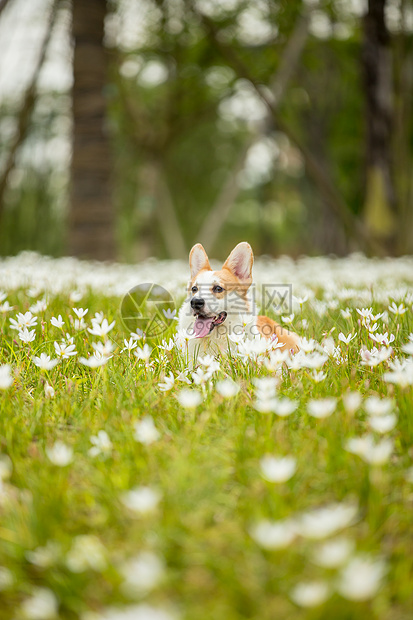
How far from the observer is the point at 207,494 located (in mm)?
1830

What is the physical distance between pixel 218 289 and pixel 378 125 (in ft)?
33.1

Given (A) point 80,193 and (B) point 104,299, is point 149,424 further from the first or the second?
(A) point 80,193

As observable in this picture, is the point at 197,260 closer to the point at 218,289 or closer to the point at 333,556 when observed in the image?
the point at 218,289

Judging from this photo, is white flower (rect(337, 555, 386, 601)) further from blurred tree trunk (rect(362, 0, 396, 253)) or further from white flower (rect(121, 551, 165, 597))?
blurred tree trunk (rect(362, 0, 396, 253))

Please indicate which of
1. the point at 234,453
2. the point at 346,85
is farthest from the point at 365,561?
the point at 346,85

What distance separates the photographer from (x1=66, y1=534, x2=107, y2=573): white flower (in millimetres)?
1503

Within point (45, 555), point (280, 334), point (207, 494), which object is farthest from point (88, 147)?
point (45, 555)

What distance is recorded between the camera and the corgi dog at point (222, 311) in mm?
3518

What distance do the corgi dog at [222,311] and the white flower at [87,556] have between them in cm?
187

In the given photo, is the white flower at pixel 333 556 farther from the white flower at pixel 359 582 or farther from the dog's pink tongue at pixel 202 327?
the dog's pink tongue at pixel 202 327

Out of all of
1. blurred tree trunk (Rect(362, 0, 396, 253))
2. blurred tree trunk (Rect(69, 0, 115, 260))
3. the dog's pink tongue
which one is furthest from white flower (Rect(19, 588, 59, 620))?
blurred tree trunk (Rect(362, 0, 396, 253))
